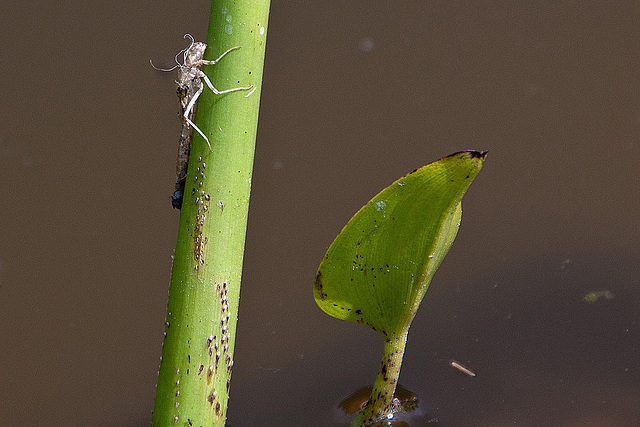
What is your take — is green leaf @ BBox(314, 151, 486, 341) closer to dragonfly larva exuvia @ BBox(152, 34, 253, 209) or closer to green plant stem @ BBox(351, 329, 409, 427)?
green plant stem @ BBox(351, 329, 409, 427)

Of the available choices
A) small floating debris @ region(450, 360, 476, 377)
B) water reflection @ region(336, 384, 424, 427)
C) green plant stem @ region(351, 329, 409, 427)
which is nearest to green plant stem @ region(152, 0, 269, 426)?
green plant stem @ region(351, 329, 409, 427)

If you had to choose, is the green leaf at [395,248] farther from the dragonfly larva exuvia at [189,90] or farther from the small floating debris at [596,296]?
the small floating debris at [596,296]

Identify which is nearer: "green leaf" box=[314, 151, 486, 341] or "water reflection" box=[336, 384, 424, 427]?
"green leaf" box=[314, 151, 486, 341]

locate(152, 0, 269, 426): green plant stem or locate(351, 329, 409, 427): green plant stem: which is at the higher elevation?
locate(152, 0, 269, 426): green plant stem

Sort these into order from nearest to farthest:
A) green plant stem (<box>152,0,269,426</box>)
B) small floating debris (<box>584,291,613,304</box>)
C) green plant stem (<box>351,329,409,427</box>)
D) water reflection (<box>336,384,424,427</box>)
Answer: green plant stem (<box>152,0,269,426</box>) < green plant stem (<box>351,329,409,427</box>) < water reflection (<box>336,384,424,427</box>) < small floating debris (<box>584,291,613,304</box>)

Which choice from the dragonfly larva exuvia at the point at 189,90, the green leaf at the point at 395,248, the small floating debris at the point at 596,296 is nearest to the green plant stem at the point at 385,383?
the green leaf at the point at 395,248

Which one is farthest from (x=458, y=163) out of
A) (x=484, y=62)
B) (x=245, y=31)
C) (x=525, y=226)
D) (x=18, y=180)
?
(x=18, y=180)

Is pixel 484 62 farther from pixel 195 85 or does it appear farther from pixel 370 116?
pixel 195 85

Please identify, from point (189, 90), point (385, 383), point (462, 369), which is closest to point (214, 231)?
point (189, 90)
